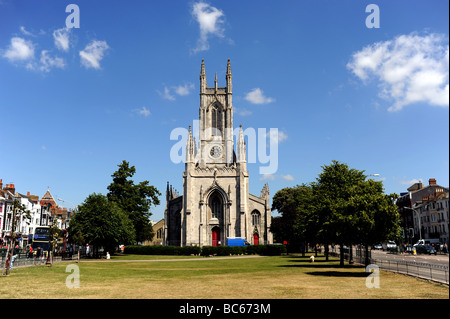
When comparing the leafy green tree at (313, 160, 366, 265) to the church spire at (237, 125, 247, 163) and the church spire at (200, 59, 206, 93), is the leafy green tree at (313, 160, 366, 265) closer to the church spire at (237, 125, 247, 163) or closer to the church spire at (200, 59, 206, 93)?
the church spire at (237, 125, 247, 163)

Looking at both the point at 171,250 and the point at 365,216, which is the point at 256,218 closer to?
the point at 171,250

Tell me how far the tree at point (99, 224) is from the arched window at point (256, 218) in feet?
94.5

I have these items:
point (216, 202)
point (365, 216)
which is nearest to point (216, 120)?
point (216, 202)

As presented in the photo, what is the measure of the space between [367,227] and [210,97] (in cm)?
5933

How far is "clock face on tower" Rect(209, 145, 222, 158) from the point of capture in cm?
7544

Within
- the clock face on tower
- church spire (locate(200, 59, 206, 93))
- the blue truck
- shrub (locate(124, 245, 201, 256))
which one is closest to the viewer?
shrub (locate(124, 245, 201, 256))

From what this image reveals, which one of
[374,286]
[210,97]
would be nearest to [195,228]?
[210,97]

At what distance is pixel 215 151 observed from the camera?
7562 cm

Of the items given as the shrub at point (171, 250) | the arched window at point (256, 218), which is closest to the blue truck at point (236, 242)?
the shrub at point (171, 250)

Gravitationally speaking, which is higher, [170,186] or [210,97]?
[210,97]

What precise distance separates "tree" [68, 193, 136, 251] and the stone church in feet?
69.5

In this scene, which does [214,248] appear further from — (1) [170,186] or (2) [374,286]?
(2) [374,286]

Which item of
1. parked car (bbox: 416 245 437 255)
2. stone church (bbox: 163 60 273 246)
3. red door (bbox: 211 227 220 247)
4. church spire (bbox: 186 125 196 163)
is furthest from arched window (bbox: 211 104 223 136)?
parked car (bbox: 416 245 437 255)
